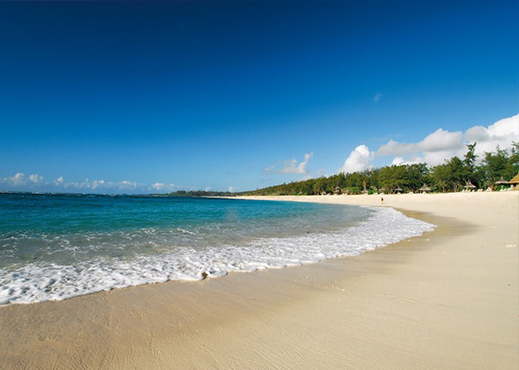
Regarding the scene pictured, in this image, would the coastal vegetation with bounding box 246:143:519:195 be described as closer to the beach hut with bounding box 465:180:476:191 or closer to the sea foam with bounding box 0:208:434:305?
the beach hut with bounding box 465:180:476:191

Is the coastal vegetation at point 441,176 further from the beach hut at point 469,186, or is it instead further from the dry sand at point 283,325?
the dry sand at point 283,325

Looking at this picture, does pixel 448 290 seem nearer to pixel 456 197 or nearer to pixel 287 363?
pixel 287 363

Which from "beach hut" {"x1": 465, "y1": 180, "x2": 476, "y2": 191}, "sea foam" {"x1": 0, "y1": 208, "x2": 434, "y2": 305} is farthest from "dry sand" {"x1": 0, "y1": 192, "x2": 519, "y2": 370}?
"beach hut" {"x1": 465, "y1": 180, "x2": 476, "y2": 191}

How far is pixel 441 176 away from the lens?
3012 inches

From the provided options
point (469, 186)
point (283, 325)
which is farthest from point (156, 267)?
point (469, 186)

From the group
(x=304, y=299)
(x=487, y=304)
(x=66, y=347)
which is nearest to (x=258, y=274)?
(x=304, y=299)

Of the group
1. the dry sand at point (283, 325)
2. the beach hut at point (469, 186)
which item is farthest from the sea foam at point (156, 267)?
the beach hut at point (469, 186)

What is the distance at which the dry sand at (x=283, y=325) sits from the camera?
2.55m

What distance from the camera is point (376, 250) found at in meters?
8.20

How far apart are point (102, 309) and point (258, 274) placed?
10.3 feet

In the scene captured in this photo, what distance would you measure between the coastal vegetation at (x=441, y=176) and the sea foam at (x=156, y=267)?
3314 inches

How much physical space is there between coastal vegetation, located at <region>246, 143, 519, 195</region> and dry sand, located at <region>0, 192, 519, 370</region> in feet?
281

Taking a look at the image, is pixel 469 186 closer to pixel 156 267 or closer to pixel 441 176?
pixel 441 176

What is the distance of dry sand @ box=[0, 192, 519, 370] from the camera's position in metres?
2.55
